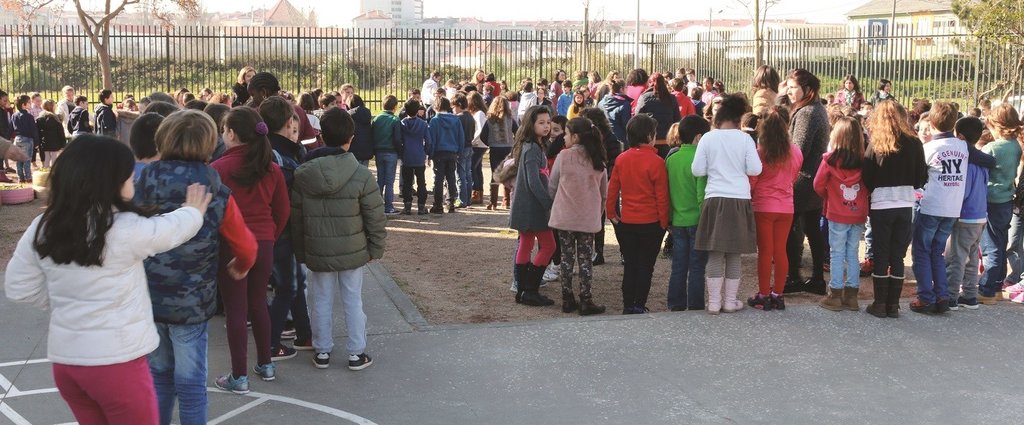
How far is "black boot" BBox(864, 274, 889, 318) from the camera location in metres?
7.77

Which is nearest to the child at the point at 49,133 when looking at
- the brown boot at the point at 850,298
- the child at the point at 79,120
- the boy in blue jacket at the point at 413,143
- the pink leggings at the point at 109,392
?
the child at the point at 79,120

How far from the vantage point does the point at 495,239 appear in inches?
481

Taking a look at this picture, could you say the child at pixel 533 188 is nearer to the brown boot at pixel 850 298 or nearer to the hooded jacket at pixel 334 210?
the hooded jacket at pixel 334 210

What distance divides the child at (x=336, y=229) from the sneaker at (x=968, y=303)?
474cm

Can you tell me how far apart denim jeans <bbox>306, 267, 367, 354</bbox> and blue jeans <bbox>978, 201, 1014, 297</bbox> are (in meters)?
5.22

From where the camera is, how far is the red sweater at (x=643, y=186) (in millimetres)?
7832

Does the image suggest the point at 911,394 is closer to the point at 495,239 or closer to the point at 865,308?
the point at 865,308

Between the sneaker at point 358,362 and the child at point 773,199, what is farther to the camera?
the child at point 773,199

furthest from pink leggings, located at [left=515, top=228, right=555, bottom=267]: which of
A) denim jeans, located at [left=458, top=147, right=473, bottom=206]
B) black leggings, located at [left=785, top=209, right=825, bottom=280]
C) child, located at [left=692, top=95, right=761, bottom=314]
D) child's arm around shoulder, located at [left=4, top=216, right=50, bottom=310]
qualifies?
denim jeans, located at [left=458, top=147, right=473, bottom=206]

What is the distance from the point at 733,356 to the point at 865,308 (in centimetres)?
182

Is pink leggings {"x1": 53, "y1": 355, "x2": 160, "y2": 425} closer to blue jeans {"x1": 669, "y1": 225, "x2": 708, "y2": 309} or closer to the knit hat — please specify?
blue jeans {"x1": 669, "y1": 225, "x2": 708, "y2": 309}

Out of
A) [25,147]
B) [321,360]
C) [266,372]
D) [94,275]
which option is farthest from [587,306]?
[25,147]

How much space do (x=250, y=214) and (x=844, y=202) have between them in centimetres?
435

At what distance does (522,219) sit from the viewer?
844 cm
